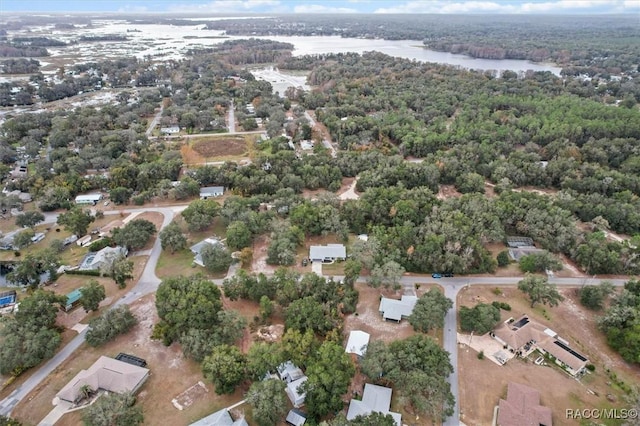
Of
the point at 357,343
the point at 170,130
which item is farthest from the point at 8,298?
the point at 170,130

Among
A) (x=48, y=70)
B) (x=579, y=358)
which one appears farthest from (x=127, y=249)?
(x=48, y=70)

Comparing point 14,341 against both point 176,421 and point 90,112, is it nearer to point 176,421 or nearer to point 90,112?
point 176,421

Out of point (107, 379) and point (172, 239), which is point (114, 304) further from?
point (107, 379)

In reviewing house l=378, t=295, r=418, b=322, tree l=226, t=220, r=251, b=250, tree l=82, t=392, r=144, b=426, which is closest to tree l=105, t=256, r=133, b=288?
tree l=226, t=220, r=251, b=250

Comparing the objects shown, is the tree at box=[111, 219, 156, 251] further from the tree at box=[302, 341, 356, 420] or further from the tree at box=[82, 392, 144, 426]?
the tree at box=[302, 341, 356, 420]

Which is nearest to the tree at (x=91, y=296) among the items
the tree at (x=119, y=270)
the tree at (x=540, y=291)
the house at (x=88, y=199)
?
the tree at (x=119, y=270)
